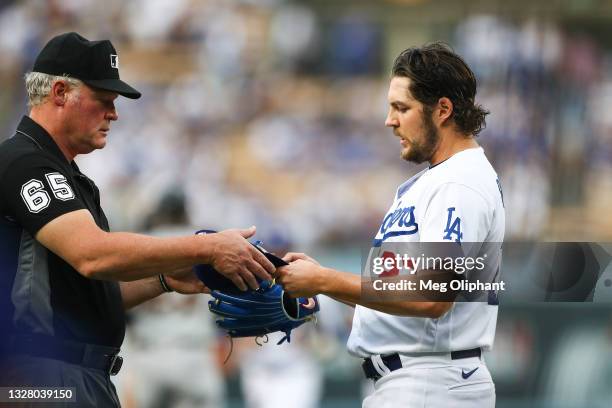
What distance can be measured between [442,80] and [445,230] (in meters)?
0.65

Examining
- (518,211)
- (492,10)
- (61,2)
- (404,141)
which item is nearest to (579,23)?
(492,10)

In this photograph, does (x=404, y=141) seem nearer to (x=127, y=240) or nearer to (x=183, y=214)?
(x=127, y=240)

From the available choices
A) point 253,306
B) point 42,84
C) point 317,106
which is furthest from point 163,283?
point 317,106

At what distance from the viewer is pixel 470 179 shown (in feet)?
12.6

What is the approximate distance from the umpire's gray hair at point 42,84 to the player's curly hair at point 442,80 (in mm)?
1279

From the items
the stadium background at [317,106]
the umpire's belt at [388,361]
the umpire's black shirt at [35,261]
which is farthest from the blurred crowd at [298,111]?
the umpire's black shirt at [35,261]

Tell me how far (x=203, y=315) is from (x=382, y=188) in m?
5.17

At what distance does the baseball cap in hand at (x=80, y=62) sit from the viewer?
395 cm

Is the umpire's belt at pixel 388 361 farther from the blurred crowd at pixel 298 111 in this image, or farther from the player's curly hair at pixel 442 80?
the blurred crowd at pixel 298 111

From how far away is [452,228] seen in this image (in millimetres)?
3709

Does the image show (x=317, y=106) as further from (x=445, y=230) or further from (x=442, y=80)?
(x=445, y=230)

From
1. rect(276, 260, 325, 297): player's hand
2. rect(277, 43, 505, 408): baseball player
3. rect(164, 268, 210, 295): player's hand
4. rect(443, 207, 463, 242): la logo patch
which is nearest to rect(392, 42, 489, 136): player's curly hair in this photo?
rect(277, 43, 505, 408): baseball player

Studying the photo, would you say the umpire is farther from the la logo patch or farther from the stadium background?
the stadium background

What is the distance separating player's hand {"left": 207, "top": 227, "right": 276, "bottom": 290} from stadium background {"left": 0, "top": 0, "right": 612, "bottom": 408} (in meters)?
6.04
